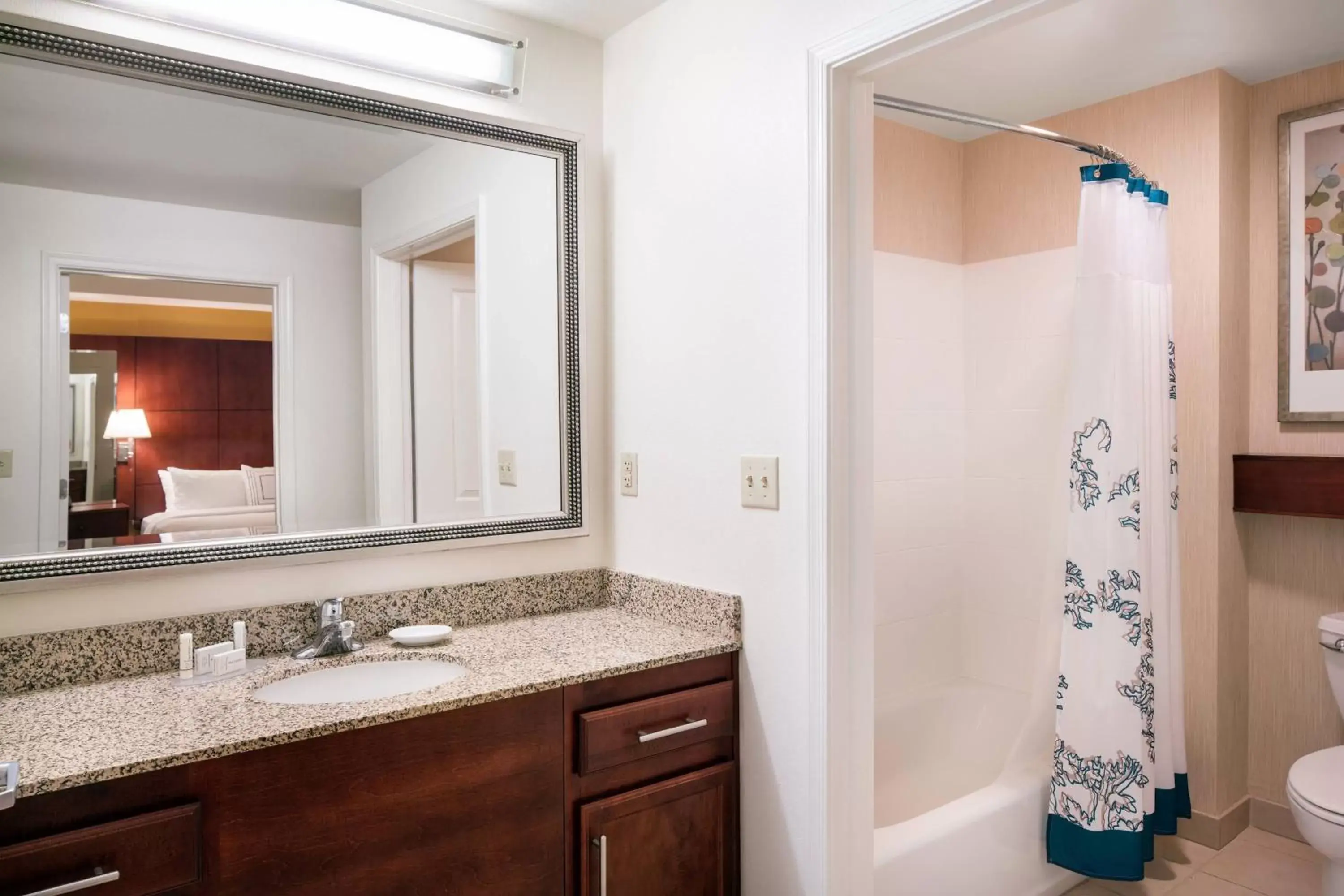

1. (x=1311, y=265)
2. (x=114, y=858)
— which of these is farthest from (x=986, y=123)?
(x=114, y=858)

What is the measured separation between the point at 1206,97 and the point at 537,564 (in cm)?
235

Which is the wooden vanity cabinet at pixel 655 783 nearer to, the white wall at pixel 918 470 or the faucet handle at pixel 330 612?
the faucet handle at pixel 330 612

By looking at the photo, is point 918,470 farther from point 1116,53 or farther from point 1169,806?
point 1116,53

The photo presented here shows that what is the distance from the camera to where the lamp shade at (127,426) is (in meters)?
1.59

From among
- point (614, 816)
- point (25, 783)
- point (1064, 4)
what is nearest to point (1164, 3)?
point (1064, 4)

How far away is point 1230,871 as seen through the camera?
2.46 m

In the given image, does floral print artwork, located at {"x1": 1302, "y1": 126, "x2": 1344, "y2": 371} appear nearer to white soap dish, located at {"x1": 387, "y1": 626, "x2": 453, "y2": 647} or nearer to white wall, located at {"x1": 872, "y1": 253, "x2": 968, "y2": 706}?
white wall, located at {"x1": 872, "y1": 253, "x2": 968, "y2": 706}

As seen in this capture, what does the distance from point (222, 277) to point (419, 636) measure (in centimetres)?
82

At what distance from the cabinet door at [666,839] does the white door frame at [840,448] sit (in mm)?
216

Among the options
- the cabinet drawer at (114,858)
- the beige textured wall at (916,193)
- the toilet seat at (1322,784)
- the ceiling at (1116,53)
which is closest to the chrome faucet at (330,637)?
the cabinet drawer at (114,858)

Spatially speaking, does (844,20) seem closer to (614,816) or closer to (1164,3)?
(1164,3)

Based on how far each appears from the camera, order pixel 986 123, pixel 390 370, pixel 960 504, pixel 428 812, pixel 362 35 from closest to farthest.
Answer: pixel 428 812 → pixel 362 35 → pixel 390 370 → pixel 986 123 → pixel 960 504

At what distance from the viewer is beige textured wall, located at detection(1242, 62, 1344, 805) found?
254 cm

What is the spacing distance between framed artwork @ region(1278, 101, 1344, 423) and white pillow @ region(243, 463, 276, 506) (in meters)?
2.78
